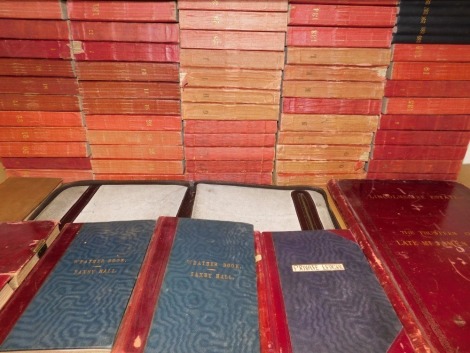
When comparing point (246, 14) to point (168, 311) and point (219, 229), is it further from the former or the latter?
point (168, 311)

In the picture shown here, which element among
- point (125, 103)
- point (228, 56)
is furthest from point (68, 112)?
point (228, 56)

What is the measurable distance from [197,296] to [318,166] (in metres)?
1.30

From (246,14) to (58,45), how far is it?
41.3 inches

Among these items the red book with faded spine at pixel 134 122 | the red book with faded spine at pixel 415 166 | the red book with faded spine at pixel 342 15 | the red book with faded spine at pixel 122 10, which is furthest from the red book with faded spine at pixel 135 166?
the red book with faded spine at pixel 415 166

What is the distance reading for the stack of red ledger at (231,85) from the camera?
1.63 m

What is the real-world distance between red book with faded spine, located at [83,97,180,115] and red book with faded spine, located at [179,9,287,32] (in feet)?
1.43

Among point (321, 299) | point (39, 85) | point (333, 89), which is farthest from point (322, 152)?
point (39, 85)

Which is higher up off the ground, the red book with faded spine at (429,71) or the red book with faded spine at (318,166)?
the red book with faded spine at (429,71)

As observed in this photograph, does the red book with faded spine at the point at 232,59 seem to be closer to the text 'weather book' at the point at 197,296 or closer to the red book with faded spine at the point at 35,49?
the red book with faded spine at the point at 35,49

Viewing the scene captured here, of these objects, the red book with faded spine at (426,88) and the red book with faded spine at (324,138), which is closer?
the red book with faded spine at (426,88)

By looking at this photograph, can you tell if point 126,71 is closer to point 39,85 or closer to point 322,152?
point 39,85

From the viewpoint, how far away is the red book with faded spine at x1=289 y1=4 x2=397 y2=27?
1629 mm

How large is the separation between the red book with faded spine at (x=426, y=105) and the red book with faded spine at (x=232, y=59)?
27.7 inches

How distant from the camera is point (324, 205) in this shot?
1.70 metres
